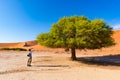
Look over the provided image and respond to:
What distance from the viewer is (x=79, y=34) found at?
27016mm

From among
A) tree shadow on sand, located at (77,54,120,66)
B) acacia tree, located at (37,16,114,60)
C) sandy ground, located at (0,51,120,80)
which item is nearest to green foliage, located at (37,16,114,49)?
acacia tree, located at (37,16,114,60)

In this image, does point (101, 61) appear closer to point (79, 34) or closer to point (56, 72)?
point (79, 34)

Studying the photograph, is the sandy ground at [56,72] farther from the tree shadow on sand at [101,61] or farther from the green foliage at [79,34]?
the green foliage at [79,34]

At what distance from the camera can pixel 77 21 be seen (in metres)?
29.3

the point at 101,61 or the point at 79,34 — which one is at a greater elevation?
the point at 79,34

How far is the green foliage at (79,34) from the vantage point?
26.8 m

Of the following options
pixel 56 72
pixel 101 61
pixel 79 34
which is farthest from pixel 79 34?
pixel 56 72

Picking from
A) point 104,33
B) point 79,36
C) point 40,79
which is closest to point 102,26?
point 104,33

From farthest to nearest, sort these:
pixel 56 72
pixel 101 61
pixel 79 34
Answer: pixel 101 61 < pixel 79 34 < pixel 56 72

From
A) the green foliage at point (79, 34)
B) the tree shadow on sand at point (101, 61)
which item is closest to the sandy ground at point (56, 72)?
the tree shadow on sand at point (101, 61)

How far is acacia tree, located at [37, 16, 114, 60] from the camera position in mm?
26812

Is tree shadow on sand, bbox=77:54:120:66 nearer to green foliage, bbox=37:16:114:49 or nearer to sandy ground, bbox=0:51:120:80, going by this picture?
green foliage, bbox=37:16:114:49

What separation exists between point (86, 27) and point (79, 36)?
1.37 metres

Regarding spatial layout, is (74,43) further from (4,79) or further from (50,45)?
(4,79)
